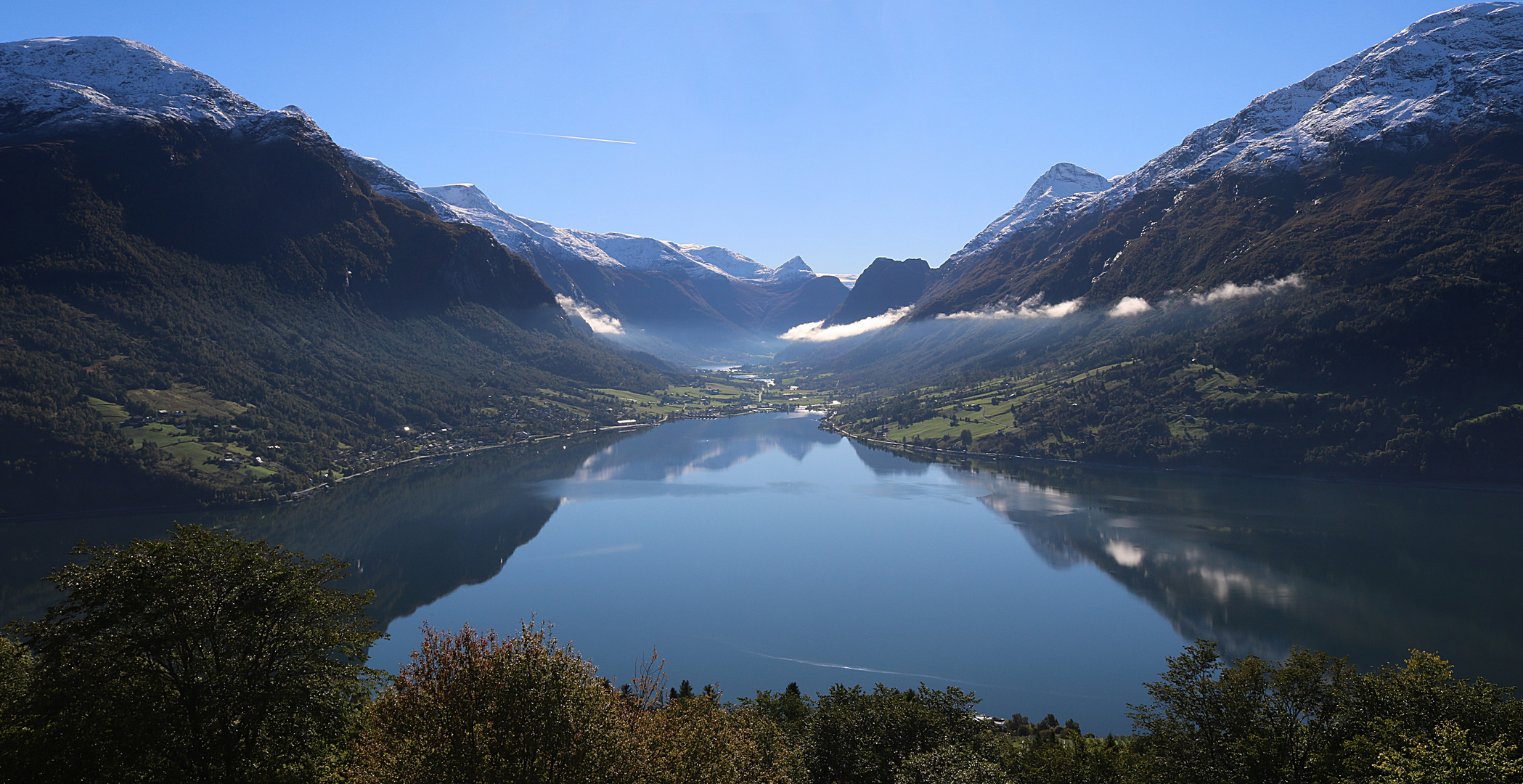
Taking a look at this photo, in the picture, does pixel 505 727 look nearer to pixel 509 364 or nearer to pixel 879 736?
pixel 879 736

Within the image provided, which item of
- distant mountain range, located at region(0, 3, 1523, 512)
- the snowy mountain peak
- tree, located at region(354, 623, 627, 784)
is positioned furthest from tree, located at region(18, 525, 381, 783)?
the snowy mountain peak

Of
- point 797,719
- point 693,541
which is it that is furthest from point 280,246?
point 797,719

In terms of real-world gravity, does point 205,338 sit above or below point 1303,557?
above

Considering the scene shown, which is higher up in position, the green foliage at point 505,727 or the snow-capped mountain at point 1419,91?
the snow-capped mountain at point 1419,91

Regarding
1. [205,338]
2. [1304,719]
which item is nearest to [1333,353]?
[1304,719]

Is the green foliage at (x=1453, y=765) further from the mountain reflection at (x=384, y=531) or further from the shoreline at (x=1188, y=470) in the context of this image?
the shoreline at (x=1188, y=470)

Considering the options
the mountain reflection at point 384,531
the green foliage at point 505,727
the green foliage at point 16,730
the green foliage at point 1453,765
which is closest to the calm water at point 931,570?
the mountain reflection at point 384,531
